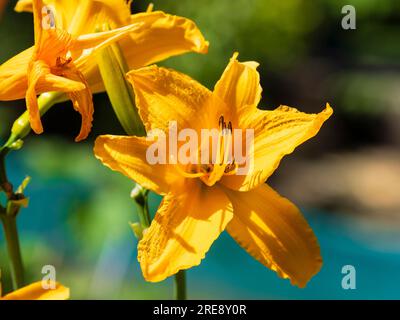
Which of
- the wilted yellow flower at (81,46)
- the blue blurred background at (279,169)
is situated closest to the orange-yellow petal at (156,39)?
the wilted yellow flower at (81,46)

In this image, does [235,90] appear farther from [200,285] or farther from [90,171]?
[90,171]

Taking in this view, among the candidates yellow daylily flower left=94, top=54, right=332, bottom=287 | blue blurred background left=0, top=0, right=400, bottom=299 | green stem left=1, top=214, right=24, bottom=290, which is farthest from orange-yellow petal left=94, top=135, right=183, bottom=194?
blue blurred background left=0, top=0, right=400, bottom=299

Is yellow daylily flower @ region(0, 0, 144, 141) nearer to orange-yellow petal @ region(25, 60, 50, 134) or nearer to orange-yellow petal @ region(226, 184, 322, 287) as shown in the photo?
orange-yellow petal @ region(25, 60, 50, 134)

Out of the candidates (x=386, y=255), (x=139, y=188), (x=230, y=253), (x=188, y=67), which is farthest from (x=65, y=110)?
(x=139, y=188)

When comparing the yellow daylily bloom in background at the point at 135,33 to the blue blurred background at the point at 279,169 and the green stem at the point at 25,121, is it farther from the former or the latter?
the blue blurred background at the point at 279,169

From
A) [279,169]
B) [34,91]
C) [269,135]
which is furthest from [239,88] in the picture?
[279,169]

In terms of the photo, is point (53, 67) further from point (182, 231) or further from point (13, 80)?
point (182, 231)
